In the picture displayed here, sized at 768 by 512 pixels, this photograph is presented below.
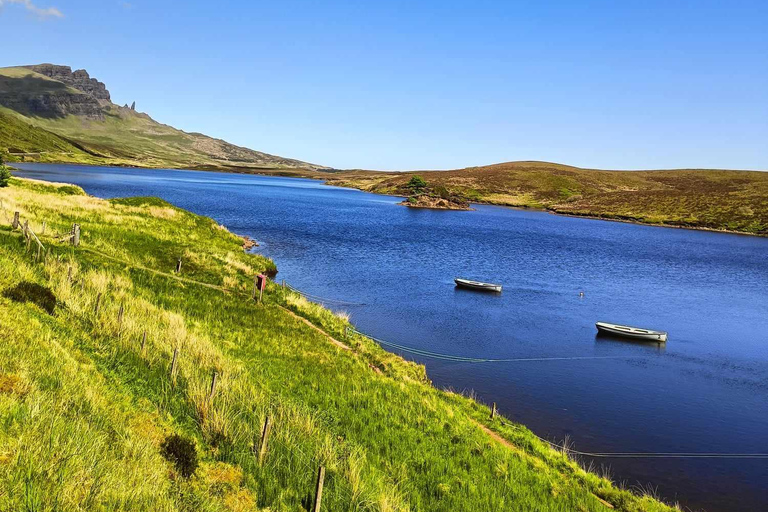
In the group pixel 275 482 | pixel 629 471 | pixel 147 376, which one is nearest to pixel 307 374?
pixel 147 376

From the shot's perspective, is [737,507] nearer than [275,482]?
No

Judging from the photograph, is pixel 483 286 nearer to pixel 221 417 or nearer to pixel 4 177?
pixel 221 417

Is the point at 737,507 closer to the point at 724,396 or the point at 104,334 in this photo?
the point at 724,396

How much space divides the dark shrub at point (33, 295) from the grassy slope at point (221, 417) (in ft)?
1.38

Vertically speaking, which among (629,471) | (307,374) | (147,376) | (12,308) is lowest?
(629,471)

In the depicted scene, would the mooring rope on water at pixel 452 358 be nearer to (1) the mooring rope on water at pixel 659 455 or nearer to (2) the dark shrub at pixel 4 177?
(1) the mooring rope on water at pixel 659 455

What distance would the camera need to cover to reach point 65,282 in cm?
2092

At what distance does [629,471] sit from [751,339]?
104 feet

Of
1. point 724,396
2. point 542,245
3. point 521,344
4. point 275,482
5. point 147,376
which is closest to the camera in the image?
point 275,482

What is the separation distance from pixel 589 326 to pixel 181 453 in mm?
40361

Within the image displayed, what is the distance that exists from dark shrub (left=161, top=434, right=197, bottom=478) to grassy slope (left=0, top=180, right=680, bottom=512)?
0.33 meters

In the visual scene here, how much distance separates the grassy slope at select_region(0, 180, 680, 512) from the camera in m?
9.04

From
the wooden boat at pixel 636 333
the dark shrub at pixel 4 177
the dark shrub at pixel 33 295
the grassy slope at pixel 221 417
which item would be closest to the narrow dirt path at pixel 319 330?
the grassy slope at pixel 221 417

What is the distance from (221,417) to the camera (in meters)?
13.0
